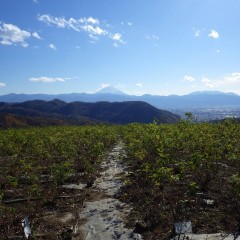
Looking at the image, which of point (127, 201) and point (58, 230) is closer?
point (58, 230)

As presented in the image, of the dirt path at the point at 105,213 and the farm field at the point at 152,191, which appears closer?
the dirt path at the point at 105,213

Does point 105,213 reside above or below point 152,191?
below

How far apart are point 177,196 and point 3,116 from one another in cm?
9810

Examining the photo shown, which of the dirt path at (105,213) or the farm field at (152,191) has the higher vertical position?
the farm field at (152,191)

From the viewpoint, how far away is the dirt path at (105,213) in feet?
24.6

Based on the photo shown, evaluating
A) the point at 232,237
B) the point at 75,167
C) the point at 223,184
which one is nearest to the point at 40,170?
the point at 75,167

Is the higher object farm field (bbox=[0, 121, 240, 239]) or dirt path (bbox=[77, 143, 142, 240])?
farm field (bbox=[0, 121, 240, 239])

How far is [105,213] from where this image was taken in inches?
351

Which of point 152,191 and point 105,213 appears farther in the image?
point 152,191

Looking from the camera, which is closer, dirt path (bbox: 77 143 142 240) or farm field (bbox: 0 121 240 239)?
dirt path (bbox: 77 143 142 240)

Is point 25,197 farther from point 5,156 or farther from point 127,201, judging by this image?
point 5,156

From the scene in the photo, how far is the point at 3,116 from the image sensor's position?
9975 cm

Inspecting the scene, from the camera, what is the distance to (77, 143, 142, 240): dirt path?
7.50 metres

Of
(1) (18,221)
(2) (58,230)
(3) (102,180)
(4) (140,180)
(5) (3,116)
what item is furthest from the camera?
(5) (3,116)
